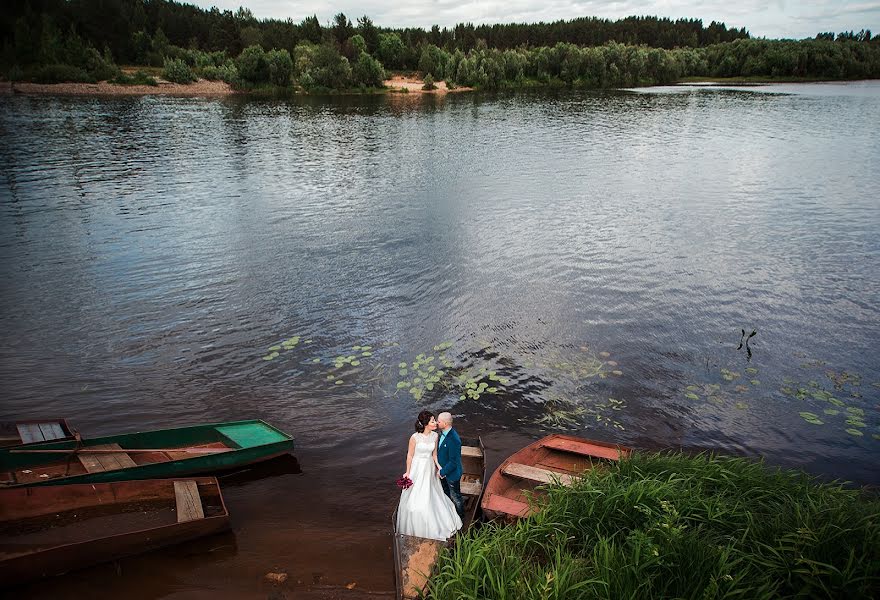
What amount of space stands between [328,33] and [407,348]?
16198cm

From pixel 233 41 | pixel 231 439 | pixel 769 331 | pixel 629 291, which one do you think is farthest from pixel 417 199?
pixel 233 41

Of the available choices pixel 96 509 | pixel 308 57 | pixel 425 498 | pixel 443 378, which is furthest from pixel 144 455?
pixel 308 57

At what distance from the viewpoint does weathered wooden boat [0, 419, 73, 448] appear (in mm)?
11008

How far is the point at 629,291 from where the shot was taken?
21.4m

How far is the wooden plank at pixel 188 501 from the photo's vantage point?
9609 millimetres

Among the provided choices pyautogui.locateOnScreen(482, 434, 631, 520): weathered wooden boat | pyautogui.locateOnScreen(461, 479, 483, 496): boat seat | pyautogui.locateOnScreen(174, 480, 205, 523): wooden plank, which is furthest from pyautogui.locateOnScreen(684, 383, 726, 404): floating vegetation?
pyautogui.locateOnScreen(174, 480, 205, 523): wooden plank

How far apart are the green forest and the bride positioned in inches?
4505

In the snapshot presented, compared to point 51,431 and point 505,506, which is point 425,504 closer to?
point 505,506

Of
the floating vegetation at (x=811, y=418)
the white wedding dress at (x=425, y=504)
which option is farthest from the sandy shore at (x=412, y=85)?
the white wedding dress at (x=425, y=504)

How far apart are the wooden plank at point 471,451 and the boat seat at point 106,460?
252 inches

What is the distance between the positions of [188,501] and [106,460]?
2316 millimetres

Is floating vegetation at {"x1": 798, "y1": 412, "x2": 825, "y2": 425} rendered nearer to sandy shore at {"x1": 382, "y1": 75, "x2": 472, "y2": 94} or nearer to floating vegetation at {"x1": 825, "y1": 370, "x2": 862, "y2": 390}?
floating vegetation at {"x1": 825, "y1": 370, "x2": 862, "y2": 390}

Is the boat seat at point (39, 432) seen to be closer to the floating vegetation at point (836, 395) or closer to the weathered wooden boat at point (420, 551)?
the weathered wooden boat at point (420, 551)

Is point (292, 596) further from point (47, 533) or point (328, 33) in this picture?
point (328, 33)
